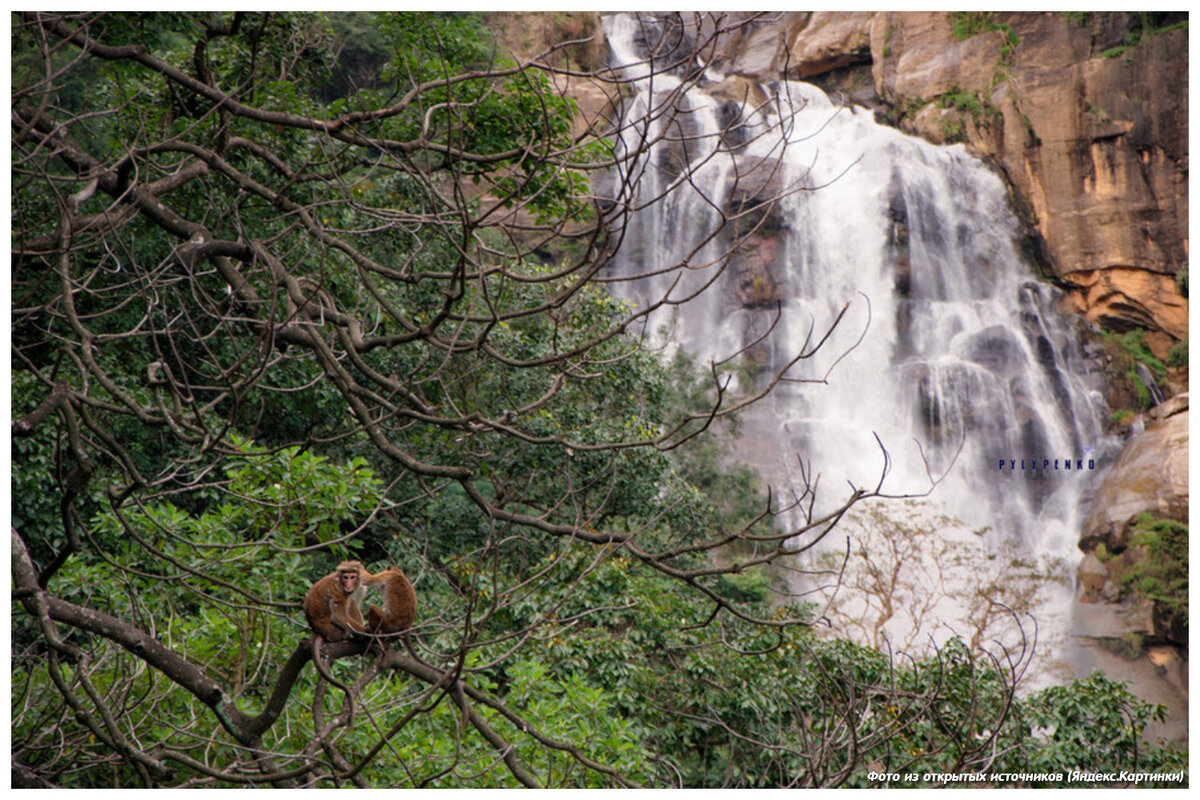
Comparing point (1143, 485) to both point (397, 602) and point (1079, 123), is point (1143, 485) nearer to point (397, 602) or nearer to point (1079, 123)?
point (1079, 123)

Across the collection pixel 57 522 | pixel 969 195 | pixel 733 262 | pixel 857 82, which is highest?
pixel 857 82

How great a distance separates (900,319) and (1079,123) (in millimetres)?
4146

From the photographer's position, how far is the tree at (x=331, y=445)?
243 centimetres

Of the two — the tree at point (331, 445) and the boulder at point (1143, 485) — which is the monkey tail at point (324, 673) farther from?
the boulder at point (1143, 485)

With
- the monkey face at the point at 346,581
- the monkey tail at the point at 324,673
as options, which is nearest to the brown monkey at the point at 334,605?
the monkey face at the point at 346,581

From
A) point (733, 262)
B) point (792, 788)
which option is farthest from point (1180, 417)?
point (792, 788)

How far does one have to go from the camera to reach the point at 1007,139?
16.2m

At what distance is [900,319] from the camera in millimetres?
16328

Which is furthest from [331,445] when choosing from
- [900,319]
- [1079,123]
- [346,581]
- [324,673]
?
[1079,123]

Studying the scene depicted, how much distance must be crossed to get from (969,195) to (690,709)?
513 inches

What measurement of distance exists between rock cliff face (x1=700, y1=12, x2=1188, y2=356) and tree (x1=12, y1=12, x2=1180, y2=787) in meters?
9.55

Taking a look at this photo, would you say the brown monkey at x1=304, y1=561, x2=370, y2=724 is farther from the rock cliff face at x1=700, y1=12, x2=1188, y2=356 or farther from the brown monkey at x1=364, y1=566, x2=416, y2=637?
the rock cliff face at x1=700, y1=12, x2=1188, y2=356

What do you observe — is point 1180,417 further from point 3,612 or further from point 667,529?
point 3,612

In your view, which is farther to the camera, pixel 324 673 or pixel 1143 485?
pixel 1143 485
